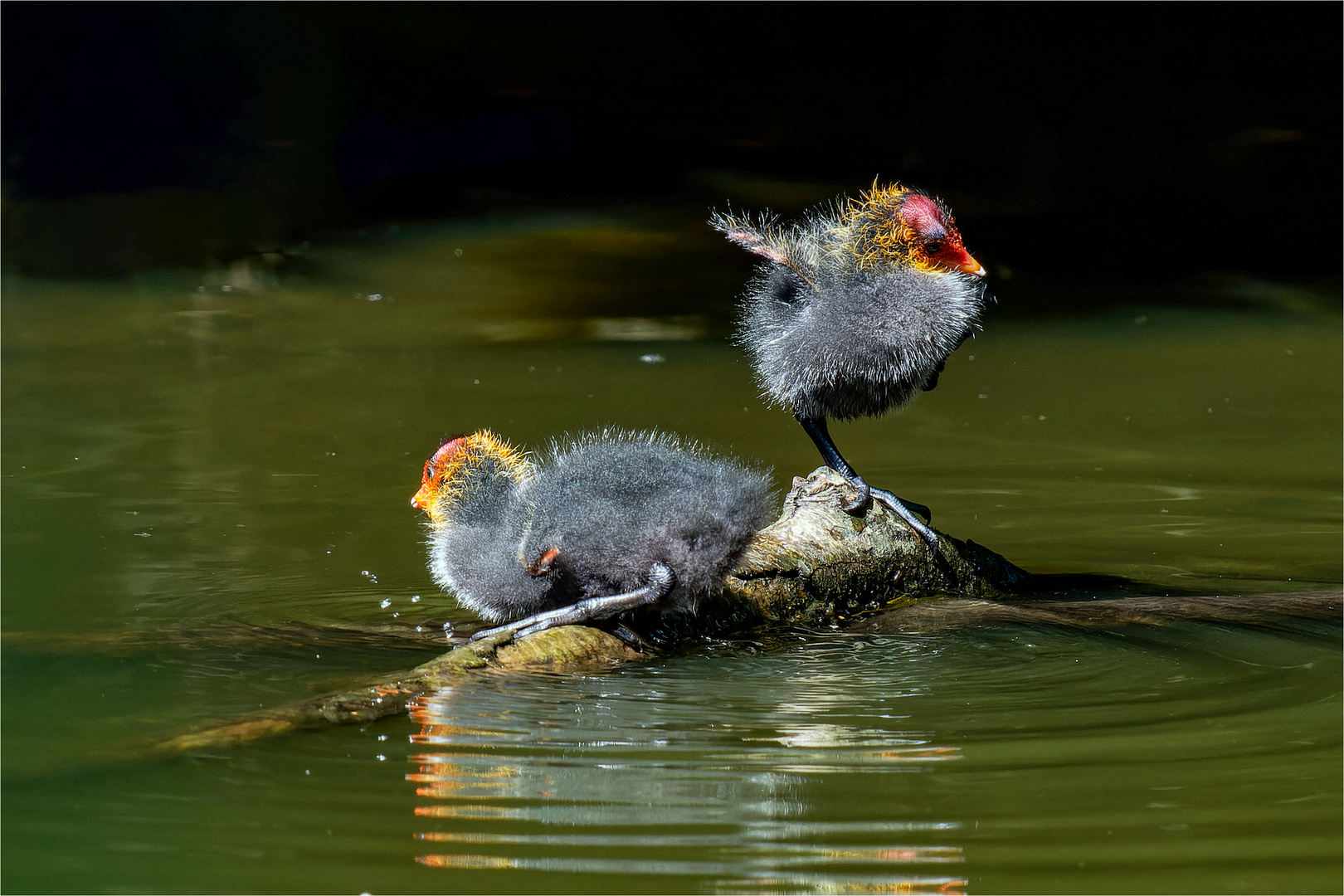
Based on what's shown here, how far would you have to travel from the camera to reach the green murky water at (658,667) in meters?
2.41

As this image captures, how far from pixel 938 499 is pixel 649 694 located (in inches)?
96.0

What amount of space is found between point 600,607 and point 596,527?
7.4 inches

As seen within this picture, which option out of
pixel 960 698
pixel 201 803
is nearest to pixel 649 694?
pixel 960 698

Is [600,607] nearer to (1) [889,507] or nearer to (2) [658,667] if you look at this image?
(2) [658,667]

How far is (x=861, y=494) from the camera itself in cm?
398

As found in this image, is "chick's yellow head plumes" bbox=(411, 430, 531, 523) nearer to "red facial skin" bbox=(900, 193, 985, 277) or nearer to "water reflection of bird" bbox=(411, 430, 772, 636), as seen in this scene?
"water reflection of bird" bbox=(411, 430, 772, 636)

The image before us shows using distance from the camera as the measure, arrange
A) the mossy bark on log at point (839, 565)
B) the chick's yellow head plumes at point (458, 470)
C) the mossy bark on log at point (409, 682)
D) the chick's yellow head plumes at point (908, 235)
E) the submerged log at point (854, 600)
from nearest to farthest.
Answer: the mossy bark on log at point (409, 682), the submerged log at point (854, 600), the chick's yellow head plumes at point (458, 470), the mossy bark on log at point (839, 565), the chick's yellow head plumes at point (908, 235)

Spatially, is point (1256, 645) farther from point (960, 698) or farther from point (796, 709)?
point (796, 709)

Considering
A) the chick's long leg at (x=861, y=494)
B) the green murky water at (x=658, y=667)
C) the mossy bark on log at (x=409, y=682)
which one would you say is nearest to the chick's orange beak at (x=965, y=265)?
the chick's long leg at (x=861, y=494)

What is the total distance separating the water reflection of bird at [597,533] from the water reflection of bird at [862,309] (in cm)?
43

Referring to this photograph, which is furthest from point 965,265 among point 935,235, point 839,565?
point 839,565

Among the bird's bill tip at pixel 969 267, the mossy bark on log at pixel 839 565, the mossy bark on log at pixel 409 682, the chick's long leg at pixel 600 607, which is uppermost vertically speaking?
the bird's bill tip at pixel 969 267

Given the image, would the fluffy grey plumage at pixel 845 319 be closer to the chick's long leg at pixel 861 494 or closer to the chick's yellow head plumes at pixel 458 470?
the chick's long leg at pixel 861 494

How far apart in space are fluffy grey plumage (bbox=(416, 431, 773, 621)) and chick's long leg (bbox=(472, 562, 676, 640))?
0.08 ft
